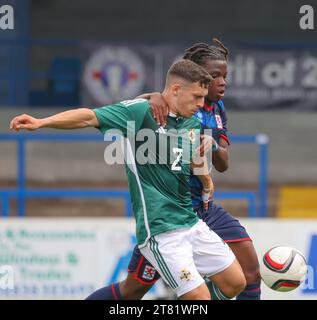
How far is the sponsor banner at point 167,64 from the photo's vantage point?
15562 millimetres

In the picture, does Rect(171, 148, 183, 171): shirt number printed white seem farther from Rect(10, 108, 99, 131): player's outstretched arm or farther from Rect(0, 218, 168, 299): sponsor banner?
Rect(0, 218, 168, 299): sponsor banner

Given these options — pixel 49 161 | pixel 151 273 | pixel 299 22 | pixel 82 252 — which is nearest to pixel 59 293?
pixel 82 252

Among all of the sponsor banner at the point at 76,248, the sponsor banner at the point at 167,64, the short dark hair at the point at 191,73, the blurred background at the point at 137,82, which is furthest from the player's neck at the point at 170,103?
the sponsor banner at the point at 167,64

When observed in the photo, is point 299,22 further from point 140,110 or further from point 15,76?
point 140,110

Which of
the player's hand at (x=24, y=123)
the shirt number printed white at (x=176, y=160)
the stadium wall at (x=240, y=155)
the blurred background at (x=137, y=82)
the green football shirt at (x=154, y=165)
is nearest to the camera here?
the player's hand at (x=24, y=123)

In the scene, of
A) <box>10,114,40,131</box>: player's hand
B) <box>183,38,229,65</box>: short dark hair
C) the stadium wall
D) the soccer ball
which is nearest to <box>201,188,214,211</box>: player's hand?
the soccer ball

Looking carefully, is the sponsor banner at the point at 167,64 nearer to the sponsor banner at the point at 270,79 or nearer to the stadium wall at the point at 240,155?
the sponsor banner at the point at 270,79

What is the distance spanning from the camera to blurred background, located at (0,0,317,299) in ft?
49.9

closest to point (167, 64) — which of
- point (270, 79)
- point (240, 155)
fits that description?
point (270, 79)

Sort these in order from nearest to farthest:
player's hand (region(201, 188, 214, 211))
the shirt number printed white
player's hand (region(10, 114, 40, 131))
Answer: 1. player's hand (region(10, 114, 40, 131))
2. the shirt number printed white
3. player's hand (region(201, 188, 214, 211))

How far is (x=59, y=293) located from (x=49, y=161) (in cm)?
544

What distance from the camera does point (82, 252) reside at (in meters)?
10.4

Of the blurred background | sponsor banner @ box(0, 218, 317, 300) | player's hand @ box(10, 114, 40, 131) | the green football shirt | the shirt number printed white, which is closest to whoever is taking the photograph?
player's hand @ box(10, 114, 40, 131)

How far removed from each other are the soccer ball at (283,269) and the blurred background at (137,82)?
18.9 feet
